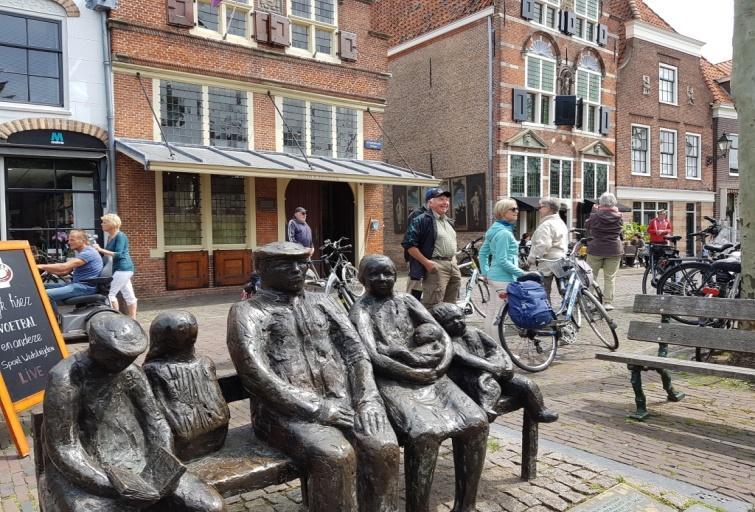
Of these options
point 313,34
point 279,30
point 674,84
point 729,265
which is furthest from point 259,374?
point 674,84

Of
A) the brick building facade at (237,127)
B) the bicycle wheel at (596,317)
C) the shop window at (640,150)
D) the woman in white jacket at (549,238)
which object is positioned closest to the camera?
the bicycle wheel at (596,317)

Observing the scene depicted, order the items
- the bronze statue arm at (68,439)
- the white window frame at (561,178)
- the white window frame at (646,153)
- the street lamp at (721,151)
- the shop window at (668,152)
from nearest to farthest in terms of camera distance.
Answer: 1. the bronze statue arm at (68,439)
2. the white window frame at (561,178)
3. the white window frame at (646,153)
4. the shop window at (668,152)
5. the street lamp at (721,151)

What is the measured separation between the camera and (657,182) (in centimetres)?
2441

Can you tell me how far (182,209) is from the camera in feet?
42.8

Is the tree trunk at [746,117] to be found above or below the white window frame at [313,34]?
below

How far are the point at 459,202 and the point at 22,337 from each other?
17.0 meters

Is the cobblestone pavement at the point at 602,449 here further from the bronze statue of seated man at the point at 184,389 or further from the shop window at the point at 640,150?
the shop window at the point at 640,150

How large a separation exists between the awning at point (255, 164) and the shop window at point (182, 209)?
2.37 feet

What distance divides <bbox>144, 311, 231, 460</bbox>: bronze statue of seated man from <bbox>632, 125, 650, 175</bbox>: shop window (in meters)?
24.1

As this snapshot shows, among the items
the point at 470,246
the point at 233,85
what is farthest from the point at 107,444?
the point at 233,85

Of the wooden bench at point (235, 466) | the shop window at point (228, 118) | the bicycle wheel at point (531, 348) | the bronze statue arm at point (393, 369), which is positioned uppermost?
the shop window at point (228, 118)

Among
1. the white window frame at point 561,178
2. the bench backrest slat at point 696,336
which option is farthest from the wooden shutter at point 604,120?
the bench backrest slat at point 696,336

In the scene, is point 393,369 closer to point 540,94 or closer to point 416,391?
point 416,391

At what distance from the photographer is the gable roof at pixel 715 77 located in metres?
26.5
